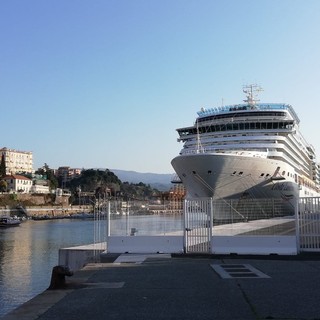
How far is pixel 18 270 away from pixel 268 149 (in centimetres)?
2315

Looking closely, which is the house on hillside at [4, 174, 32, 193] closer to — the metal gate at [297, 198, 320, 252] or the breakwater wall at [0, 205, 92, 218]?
the breakwater wall at [0, 205, 92, 218]

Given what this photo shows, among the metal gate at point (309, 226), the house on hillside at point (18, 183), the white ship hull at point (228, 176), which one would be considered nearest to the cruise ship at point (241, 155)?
the white ship hull at point (228, 176)

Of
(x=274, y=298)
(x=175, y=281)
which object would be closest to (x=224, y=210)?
(x=175, y=281)

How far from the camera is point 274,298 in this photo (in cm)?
854

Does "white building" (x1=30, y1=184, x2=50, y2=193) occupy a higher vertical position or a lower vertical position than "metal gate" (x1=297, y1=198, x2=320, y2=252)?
higher

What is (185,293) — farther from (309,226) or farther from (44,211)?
(44,211)

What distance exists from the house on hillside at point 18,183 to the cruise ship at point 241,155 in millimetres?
133266

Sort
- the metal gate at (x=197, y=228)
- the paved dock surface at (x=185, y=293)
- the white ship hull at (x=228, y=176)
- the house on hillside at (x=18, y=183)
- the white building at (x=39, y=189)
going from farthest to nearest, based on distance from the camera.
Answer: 1. the white building at (x=39, y=189)
2. the house on hillside at (x=18, y=183)
3. the white ship hull at (x=228, y=176)
4. the metal gate at (x=197, y=228)
5. the paved dock surface at (x=185, y=293)

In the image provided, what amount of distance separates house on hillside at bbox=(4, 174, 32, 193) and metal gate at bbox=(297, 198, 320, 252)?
162 metres

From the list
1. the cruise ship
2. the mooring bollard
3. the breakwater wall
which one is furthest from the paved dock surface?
the breakwater wall

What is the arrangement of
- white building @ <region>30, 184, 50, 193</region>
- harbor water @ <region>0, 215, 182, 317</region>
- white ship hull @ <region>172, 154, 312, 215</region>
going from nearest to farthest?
harbor water @ <region>0, 215, 182, 317</region> → white ship hull @ <region>172, 154, 312, 215</region> → white building @ <region>30, 184, 50, 193</region>

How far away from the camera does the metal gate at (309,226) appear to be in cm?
1552

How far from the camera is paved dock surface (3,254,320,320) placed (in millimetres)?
7480

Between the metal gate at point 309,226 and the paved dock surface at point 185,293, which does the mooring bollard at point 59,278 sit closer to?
the paved dock surface at point 185,293
